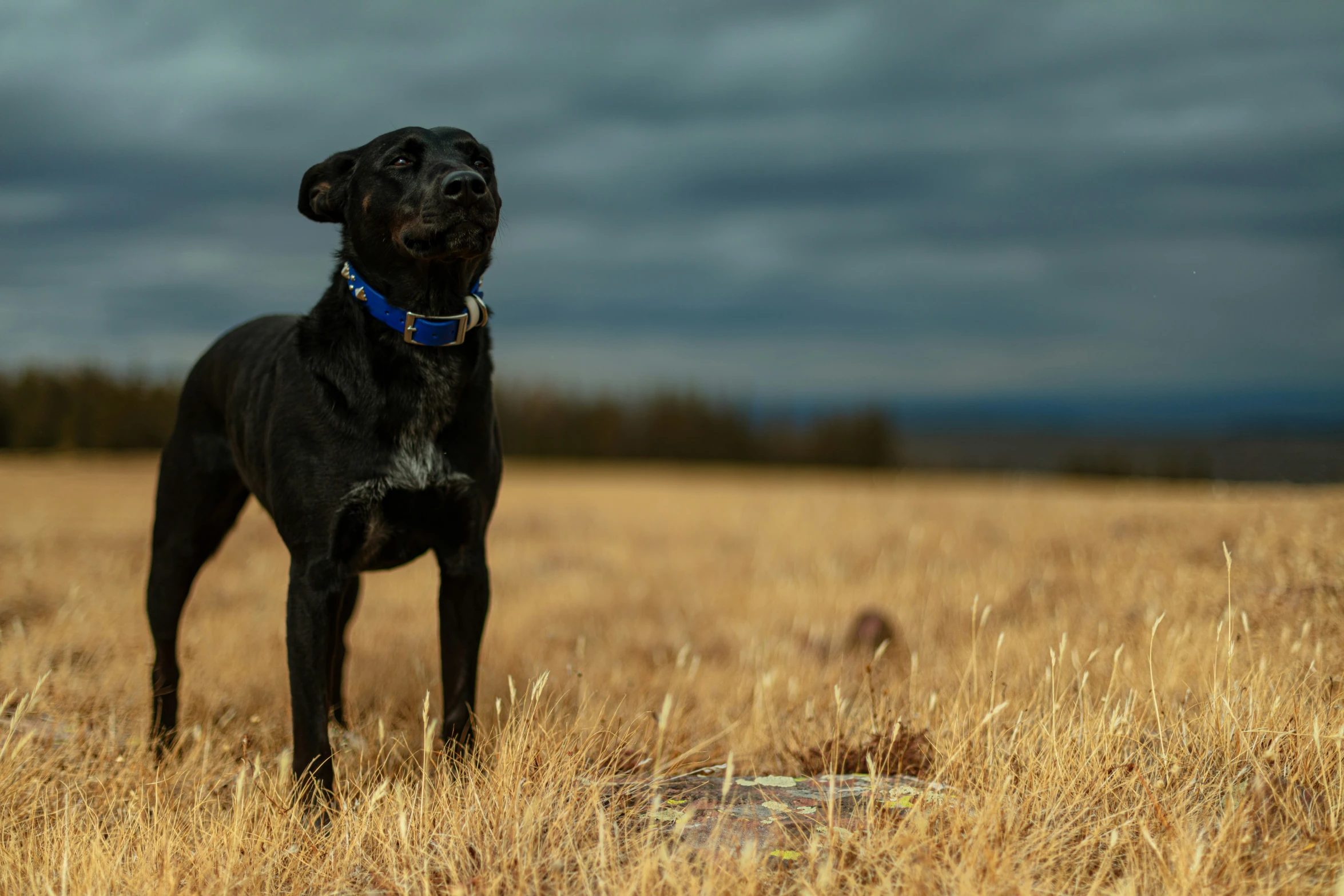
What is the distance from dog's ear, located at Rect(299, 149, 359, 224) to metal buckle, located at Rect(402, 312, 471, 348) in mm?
715

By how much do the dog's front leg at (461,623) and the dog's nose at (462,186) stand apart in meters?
1.33

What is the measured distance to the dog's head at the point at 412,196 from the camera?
10.7ft

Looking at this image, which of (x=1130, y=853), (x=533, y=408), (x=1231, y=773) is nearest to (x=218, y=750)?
(x=1130, y=853)

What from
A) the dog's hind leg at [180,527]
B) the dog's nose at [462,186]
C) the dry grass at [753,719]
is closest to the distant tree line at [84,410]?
the dry grass at [753,719]

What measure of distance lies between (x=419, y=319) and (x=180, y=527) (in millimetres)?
1924

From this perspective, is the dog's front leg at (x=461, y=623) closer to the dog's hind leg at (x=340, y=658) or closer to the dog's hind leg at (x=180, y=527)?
the dog's hind leg at (x=340, y=658)

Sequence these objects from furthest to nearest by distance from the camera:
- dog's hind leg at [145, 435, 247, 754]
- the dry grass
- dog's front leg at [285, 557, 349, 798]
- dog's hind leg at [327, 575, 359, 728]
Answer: dog's hind leg at [145, 435, 247, 754] < dog's hind leg at [327, 575, 359, 728] < dog's front leg at [285, 557, 349, 798] < the dry grass

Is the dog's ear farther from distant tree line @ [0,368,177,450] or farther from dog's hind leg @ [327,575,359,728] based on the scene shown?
distant tree line @ [0,368,177,450]

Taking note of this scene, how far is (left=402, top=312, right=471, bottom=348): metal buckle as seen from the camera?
134 inches

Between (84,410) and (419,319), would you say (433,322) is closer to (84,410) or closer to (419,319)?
(419,319)

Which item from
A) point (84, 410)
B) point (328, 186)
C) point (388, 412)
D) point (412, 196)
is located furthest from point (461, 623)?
point (84, 410)

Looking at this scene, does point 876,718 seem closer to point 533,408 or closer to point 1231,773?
point 1231,773

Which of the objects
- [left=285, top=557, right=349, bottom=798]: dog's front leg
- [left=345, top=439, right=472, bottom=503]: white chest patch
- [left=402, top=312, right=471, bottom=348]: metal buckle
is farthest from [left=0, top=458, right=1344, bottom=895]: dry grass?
[left=402, top=312, right=471, bottom=348]: metal buckle

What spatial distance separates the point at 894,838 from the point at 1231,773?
1279 millimetres
